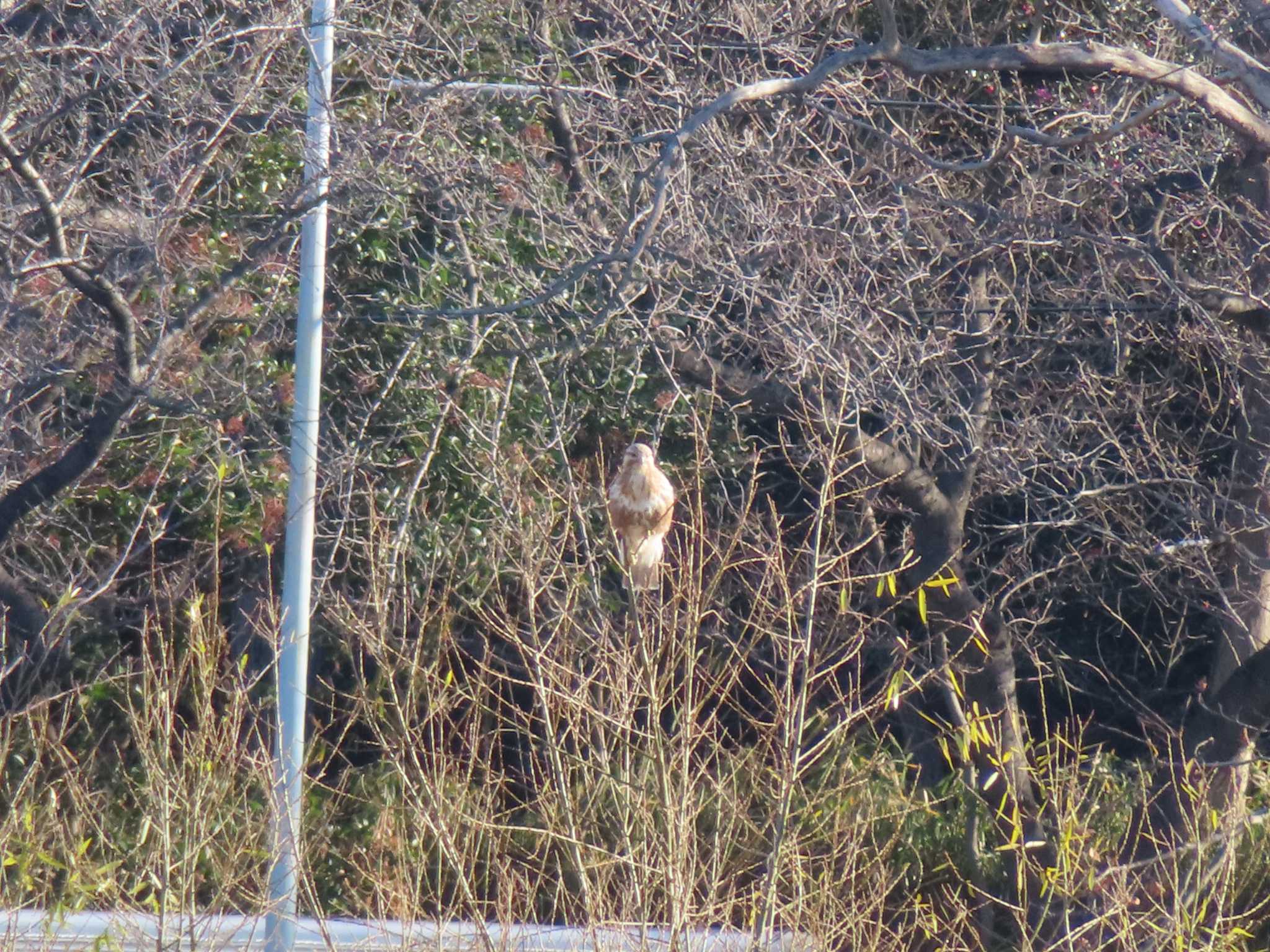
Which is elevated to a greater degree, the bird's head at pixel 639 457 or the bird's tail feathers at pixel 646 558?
the bird's head at pixel 639 457

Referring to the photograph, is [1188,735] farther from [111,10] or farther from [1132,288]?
[111,10]

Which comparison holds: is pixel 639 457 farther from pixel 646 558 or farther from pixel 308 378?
pixel 308 378

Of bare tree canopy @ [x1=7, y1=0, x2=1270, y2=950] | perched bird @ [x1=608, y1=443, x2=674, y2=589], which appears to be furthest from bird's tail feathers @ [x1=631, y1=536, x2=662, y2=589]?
bare tree canopy @ [x1=7, y1=0, x2=1270, y2=950]

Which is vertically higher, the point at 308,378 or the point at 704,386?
the point at 308,378

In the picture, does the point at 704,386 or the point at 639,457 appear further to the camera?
the point at 704,386

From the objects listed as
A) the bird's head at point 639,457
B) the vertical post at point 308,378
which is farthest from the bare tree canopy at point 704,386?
the bird's head at point 639,457

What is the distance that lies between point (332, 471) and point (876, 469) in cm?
263

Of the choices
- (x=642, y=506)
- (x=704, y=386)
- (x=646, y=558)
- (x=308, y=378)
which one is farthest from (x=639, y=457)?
(x=704, y=386)

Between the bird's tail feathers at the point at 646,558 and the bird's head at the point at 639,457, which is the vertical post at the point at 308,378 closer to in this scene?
the bird's tail feathers at the point at 646,558

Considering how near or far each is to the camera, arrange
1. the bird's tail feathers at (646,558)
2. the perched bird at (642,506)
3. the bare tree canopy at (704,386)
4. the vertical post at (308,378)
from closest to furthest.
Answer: the bird's tail feathers at (646,558)
the perched bird at (642,506)
the bare tree canopy at (704,386)
the vertical post at (308,378)

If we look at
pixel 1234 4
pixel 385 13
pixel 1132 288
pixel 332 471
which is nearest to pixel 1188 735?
pixel 1132 288

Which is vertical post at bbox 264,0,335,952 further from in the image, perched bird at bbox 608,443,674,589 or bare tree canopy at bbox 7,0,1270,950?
perched bird at bbox 608,443,674,589

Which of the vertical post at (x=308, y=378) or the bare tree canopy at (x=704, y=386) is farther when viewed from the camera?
the vertical post at (x=308, y=378)

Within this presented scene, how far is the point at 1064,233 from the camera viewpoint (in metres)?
5.50
